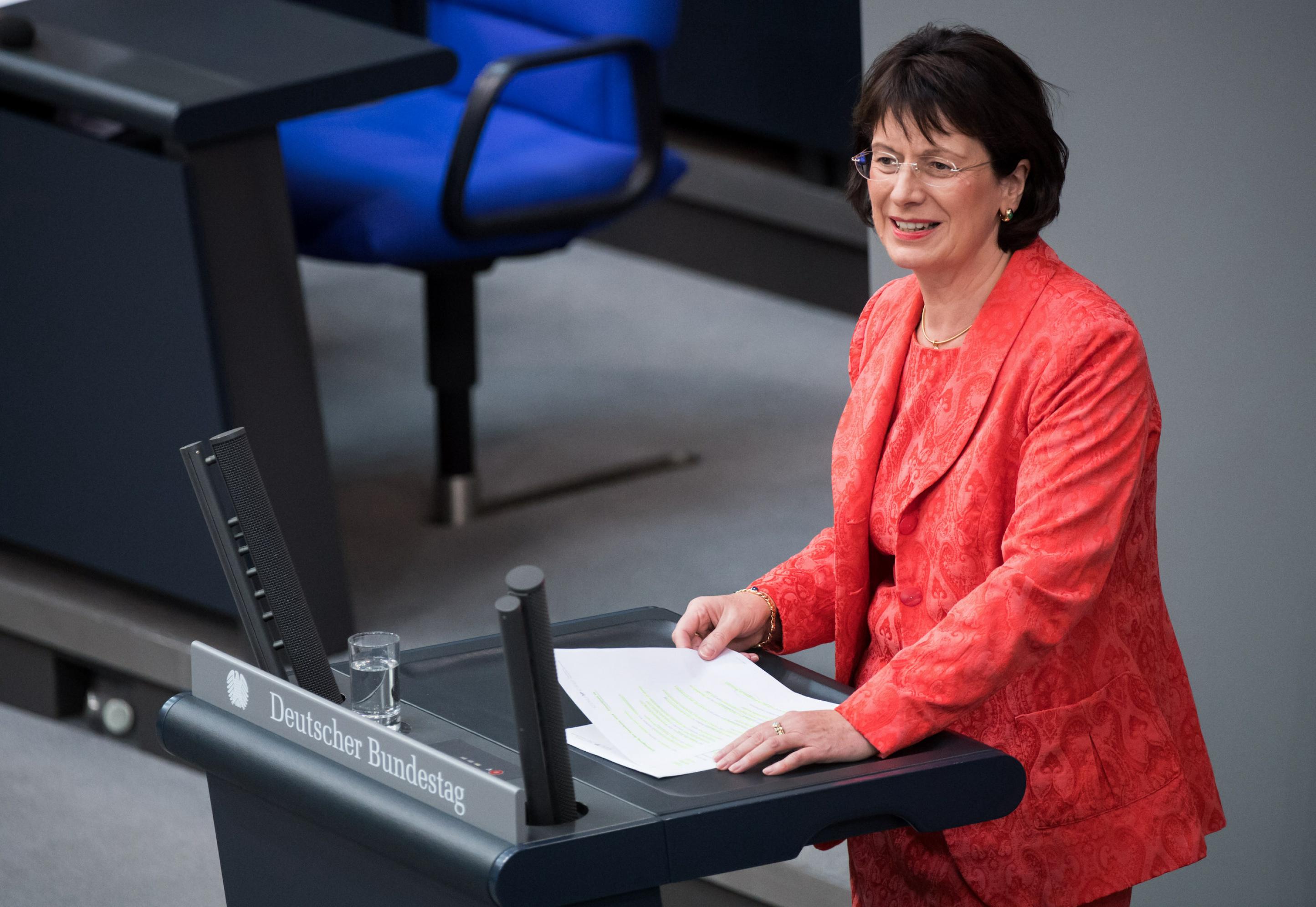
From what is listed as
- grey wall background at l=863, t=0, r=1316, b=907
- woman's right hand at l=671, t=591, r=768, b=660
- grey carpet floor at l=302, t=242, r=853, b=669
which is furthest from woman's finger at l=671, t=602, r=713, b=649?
grey carpet floor at l=302, t=242, r=853, b=669

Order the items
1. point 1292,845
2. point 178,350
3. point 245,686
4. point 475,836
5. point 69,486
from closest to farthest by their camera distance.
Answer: point 475,836 < point 245,686 < point 1292,845 < point 178,350 < point 69,486

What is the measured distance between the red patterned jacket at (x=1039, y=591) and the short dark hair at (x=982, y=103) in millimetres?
52

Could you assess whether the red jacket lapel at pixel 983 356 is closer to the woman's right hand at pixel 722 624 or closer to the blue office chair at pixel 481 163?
the woman's right hand at pixel 722 624

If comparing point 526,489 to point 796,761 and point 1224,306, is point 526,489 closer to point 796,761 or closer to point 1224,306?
point 1224,306

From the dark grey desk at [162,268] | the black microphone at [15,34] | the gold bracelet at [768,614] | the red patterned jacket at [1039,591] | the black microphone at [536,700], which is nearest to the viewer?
the black microphone at [536,700]

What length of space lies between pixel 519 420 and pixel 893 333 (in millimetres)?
2474

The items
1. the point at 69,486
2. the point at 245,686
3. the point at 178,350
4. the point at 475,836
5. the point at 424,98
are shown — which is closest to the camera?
the point at 475,836

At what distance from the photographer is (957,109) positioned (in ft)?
4.71

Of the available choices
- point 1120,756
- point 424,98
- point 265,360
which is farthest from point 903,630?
point 424,98

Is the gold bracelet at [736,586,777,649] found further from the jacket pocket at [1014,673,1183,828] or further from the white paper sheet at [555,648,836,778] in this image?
the jacket pocket at [1014,673,1183,828]

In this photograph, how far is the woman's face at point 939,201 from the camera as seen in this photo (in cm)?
146

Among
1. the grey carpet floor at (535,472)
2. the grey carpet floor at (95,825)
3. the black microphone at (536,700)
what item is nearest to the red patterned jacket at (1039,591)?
the black microphone at (536,700)

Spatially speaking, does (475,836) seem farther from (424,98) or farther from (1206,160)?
(424,98)

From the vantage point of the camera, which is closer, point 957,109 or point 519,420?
point 957,109
